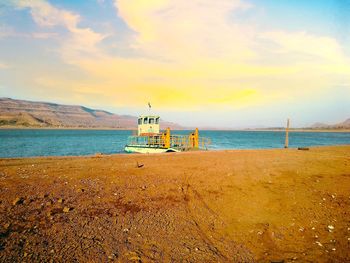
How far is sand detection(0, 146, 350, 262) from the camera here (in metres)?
5.46

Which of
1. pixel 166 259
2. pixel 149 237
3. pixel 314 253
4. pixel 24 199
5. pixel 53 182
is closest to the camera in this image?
pixel 166 259

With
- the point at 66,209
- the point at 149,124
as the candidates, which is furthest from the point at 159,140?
the point at 66,209

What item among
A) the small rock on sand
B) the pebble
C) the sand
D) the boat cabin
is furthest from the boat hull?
the small rock on sand

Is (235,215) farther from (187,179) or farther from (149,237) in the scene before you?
(187,179)

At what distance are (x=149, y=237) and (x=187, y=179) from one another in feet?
18.8

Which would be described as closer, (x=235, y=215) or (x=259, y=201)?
(x=235, y=215)

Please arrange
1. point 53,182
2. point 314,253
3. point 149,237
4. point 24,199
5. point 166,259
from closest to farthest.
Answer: point 166,259 → point 314,253 → point 149,237 → point 24,199 → point 53,182

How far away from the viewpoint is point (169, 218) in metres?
7.34

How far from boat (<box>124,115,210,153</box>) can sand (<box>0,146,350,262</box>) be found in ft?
74.4

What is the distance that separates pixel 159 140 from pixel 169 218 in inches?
1158

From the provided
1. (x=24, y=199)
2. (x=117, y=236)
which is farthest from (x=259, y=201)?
(x=24, y=199)

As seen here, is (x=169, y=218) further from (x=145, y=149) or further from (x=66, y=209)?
(x=145, y=149)

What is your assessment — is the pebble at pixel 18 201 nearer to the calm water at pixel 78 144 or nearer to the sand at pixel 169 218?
the sand at pixel 169 218

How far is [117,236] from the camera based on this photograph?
6.06 meters
